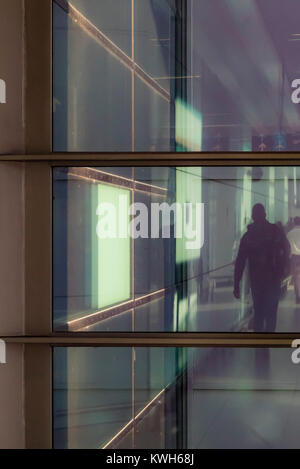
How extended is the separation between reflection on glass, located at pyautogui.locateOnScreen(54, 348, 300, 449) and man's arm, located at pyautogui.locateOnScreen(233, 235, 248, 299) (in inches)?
16.8

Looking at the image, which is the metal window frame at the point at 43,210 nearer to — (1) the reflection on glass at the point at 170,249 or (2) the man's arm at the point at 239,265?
(1) the reflection on glass at the point at 170,249

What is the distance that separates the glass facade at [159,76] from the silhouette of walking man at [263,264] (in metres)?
0.57

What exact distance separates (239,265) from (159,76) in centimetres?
144

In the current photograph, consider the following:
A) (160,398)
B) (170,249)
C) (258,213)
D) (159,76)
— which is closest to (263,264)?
(258,213)

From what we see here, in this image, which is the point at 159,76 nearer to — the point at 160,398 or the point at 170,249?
the point at 170,249

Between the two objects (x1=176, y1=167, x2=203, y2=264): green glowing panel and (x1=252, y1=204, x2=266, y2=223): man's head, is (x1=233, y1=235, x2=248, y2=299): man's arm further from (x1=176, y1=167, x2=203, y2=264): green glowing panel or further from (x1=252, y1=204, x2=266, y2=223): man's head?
(x1=176, y1=167, x2=203, y2=264): green glowing panel

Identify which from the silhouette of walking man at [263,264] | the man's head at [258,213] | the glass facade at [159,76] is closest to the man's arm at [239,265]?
the silhouette of walking man at [263,264]

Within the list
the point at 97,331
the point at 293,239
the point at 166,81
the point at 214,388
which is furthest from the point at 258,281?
the point at 166,81

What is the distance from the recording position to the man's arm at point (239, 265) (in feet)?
19.6

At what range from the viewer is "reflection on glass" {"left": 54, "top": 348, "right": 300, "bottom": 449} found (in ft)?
19.6

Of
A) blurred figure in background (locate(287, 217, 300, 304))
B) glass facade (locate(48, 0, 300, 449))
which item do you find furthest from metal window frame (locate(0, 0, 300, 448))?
blurred figure in background (locate(287, 217, 300, 304))

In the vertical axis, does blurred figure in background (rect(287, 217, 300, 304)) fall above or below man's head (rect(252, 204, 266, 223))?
below

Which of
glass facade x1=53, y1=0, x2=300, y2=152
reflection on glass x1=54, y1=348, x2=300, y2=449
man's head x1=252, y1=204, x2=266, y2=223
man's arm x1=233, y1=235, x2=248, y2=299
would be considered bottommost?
reflection on glass x1=54, y1=348, x2=300, y2=449

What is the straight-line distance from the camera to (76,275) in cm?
603
